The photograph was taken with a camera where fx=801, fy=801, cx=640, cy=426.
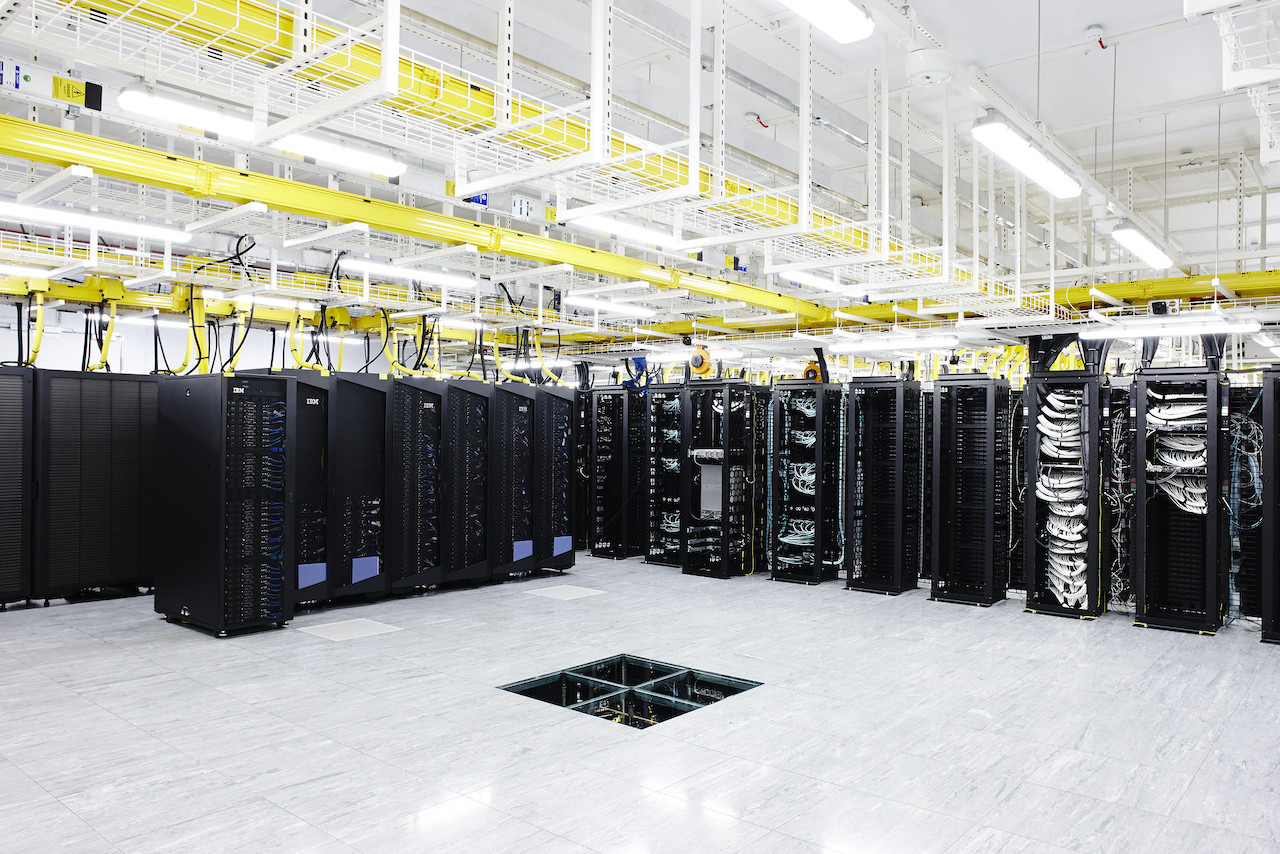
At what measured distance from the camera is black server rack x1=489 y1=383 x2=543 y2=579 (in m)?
8.80

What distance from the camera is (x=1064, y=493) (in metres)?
7.47

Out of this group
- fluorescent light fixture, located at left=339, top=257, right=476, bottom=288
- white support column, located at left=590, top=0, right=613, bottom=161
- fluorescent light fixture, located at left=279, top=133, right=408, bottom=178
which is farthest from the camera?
fluorescent light fixture, located at left=339, top=257, right=476, bottom=288

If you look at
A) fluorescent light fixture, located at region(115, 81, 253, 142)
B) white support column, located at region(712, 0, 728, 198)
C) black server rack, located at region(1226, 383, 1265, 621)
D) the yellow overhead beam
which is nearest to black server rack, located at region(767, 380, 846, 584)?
the yellow overhead beam

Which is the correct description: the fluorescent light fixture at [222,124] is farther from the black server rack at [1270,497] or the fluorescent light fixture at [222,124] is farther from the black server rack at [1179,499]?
the black server rack at [1270,497]

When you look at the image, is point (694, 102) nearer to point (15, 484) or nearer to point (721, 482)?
point (721, 482)

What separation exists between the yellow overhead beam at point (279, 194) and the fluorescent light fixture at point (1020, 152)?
4.21 m

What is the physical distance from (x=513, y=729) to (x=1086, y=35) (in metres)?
7.00

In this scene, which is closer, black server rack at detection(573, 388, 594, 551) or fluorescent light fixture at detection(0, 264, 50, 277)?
fluorescent light fixture at detection(0, 264, 50, 277)

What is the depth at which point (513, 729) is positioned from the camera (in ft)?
14.0

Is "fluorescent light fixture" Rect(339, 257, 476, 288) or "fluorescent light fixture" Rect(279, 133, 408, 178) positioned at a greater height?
"fluorescent light fixture" Rect(339, 257, 476, 288)

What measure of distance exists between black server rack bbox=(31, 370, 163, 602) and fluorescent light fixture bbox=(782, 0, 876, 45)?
275 inches

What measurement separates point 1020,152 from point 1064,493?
4.27 metres

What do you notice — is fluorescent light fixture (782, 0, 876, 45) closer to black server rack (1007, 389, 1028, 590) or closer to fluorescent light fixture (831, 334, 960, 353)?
black server rack (1007, 389, 1028, 590)

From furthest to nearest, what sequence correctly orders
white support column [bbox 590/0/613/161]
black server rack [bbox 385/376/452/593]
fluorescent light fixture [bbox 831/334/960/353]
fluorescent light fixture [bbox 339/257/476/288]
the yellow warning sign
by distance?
fluorescent light fixture [bbox 831/334/960/353]
black server rack [bbox 385/376/452/593]
fluorescent light fixture [bbox 339/257/476/288]
the yellow warning sign
white support column [bbox 590/0/613/161]
